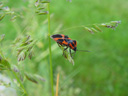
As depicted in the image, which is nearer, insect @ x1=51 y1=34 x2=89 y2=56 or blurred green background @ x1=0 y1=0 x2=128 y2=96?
insect @ x1=51 y1=34 x2=89 y2=56

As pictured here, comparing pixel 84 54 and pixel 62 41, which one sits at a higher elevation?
pixel 62 41

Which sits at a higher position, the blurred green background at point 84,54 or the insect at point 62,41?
the insect at point 62,41

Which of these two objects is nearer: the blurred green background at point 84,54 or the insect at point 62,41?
the insect at point 62,41

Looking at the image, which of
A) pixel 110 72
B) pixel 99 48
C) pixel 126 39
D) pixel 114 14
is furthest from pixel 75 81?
pixel 114 14

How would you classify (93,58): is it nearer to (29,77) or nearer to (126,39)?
(126,39)

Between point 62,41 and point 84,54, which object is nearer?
point 62,41

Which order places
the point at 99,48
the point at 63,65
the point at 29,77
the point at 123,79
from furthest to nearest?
the point at 99,48, the point at 63,65, the point at 123,79, the point at 29,77

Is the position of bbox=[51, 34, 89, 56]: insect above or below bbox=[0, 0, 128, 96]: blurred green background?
above

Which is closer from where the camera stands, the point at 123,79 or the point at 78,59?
the point at 123,79
